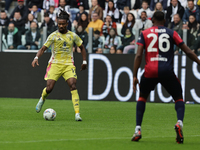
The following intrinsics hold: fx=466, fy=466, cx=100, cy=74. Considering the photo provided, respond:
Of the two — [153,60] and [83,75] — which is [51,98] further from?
[153,60]

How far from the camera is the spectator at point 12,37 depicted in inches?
692

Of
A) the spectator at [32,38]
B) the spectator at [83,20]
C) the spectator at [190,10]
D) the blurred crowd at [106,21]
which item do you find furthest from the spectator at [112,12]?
the spectator at [32,38]

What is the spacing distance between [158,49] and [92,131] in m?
2.18

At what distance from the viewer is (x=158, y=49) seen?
727 centimetres

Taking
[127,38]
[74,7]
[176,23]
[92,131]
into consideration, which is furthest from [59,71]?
[74,7]

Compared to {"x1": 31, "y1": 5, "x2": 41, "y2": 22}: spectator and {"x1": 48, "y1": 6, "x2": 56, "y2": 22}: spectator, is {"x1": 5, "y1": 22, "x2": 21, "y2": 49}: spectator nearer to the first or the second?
{"x1": 48, "y1": 6, "x2": 56, "y2": 22}: spectator

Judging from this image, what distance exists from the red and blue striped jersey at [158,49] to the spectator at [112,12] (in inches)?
481

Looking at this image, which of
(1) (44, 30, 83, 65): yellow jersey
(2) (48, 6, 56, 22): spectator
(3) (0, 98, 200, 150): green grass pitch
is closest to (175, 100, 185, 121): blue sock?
(3) (0, 98, 200, 150): green grass pitch

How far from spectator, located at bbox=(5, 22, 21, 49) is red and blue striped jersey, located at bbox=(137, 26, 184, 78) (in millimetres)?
10992

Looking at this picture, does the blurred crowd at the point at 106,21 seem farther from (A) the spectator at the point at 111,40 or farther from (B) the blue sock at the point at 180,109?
(B) the blue sock at the point at 180,109

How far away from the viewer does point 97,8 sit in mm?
19312

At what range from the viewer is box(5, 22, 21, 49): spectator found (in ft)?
57.7

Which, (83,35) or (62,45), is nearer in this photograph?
(62,45)

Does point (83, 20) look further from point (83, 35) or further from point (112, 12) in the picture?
point (83, 35)
